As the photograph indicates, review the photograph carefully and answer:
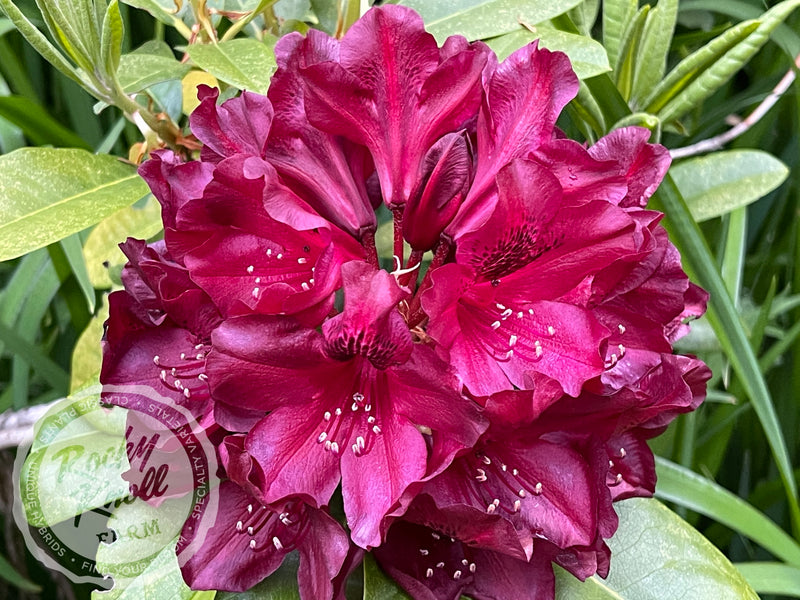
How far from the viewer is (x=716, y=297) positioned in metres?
0.84

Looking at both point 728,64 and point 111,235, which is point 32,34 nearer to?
point 111,235

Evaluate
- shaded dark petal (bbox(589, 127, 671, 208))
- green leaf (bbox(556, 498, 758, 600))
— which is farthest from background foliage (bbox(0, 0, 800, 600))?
shaded dark petal (bbox(589, 127, 671, 208))

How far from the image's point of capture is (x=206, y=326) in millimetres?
561

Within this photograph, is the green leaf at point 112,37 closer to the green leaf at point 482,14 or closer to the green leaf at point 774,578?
the green leaf at point 482,14

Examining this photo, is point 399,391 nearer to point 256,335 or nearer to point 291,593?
point 256,335

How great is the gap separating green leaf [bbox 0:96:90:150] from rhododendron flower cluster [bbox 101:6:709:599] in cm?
48

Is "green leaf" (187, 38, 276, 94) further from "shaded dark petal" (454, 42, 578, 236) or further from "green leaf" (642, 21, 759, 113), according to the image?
"green leaf" (642, 21, 759, 113)

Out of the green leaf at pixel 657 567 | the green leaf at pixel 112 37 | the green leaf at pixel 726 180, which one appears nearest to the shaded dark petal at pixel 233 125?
the green leaf at pixel 112 37

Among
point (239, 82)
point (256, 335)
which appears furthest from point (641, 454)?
point (239, 82)

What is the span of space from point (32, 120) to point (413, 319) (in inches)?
27.2

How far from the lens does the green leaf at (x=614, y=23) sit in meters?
0.84

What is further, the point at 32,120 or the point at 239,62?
the point at 32,120

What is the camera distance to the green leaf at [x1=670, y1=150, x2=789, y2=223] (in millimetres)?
870

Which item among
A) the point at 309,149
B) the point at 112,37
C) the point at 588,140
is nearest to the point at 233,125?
the point at 309,149
